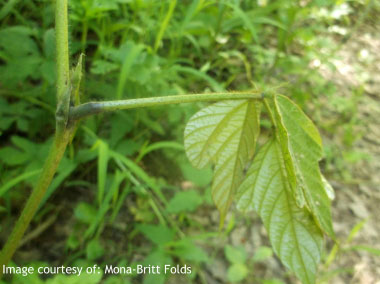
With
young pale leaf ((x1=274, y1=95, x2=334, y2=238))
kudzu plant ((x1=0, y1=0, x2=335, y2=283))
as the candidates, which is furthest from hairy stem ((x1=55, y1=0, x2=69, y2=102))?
young pale leaf ((x1=274, y1=95, x2=334, y2=238))

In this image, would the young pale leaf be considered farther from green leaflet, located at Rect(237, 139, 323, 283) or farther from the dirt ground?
the dirt ground

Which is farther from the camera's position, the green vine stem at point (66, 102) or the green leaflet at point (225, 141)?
the green leaflet at point (225, 141)

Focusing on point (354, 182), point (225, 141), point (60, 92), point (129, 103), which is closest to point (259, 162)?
point (225, 141)

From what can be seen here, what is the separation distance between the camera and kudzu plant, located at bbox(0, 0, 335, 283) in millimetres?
657

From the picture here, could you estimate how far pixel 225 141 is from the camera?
30.4 inches

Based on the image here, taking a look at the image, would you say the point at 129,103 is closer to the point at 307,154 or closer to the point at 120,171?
the point at 307,154

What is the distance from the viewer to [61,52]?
2.13 ft

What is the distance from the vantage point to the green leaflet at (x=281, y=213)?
70cm

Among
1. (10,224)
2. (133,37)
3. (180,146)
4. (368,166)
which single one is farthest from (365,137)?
(10,224)

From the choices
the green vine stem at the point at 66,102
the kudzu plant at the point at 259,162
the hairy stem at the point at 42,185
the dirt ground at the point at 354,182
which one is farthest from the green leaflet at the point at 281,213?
the dirt ground at the point at 354,182

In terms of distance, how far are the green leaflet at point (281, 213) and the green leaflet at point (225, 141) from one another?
3 centimetres

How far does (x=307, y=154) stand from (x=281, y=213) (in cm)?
13

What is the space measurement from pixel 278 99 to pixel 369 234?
1488mm

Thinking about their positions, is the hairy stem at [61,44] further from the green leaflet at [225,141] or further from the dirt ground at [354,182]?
the dirt ground at [354,182]
